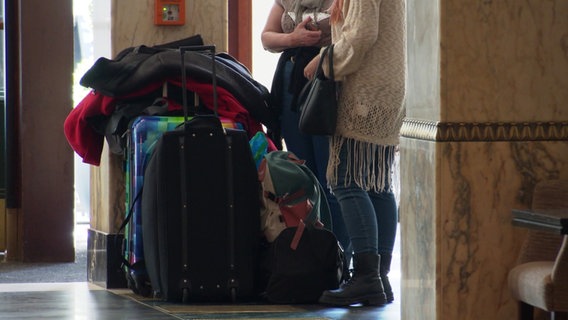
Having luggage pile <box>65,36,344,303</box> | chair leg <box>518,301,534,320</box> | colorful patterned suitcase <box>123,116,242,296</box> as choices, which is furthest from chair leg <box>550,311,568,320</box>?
colorful patterned suitcase <box>123,116,242,296</box>

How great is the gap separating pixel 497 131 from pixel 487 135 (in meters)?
0.03

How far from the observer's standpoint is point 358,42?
159 inches

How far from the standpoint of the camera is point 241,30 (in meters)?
6.43

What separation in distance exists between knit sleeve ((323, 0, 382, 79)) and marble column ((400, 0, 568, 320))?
3.36 feet

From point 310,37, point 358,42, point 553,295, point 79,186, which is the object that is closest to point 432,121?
point 553,295

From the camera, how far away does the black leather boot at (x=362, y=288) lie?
413 centimetres

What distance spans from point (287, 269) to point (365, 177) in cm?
42

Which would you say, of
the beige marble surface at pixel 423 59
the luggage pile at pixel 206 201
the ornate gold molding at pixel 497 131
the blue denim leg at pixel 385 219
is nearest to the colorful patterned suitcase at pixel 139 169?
the luggage pile at pixel 206 201

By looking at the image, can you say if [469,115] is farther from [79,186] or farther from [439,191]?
[79,186]

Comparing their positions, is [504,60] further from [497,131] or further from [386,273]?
[386,273]

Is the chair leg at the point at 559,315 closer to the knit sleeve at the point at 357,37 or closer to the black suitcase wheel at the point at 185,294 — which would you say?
the knit sleeve at the point at 357,37

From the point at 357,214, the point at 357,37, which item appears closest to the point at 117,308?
the point at 357,214

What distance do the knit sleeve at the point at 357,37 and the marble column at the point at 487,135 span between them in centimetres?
102

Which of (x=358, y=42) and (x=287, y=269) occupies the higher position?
(x=358, y=42)
